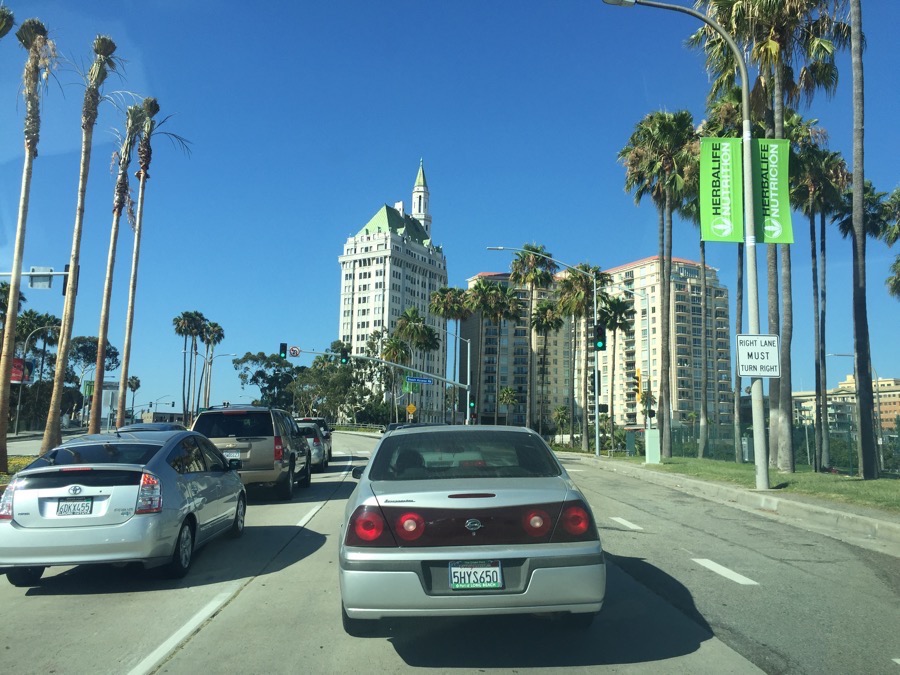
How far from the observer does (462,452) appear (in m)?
6.31

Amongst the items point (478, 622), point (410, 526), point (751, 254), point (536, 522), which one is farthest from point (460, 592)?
point (751, 254)

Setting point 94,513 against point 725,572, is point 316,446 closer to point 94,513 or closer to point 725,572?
point 94,513

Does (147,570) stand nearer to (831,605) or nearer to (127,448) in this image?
(127,448)

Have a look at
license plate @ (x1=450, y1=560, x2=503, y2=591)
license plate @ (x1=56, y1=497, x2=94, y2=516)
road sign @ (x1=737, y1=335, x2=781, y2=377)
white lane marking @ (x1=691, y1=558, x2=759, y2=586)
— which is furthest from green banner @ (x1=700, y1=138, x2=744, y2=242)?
license plate @ (x1=56, y1=497, x2=94, y2=516)

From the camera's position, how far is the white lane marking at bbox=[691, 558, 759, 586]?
25.7ft

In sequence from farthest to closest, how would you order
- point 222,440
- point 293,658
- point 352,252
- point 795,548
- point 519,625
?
point 352,252, point 222,440, point 795,548, point 519,625, point 293,658

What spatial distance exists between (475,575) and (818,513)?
31.4 feet

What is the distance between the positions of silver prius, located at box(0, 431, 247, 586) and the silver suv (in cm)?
634

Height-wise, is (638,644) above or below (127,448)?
below

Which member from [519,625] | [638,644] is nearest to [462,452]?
[519,625]

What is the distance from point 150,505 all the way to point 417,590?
369cm

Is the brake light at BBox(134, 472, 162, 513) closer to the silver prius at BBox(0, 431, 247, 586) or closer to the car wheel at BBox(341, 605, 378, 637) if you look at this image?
the silver prius at BBox(0, 431, 247, 586)

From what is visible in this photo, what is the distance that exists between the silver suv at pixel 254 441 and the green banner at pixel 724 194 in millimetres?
9945

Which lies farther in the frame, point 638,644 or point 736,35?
point 736,35
